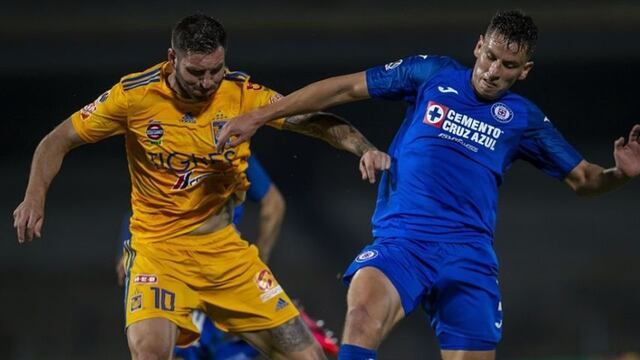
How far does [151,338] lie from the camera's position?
4.42 m

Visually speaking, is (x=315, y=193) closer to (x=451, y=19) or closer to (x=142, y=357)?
(x=451, y=19)

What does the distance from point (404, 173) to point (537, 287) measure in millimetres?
3781

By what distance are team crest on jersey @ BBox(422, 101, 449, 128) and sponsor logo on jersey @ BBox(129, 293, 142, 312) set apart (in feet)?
4.52

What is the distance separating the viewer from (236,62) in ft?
26.1

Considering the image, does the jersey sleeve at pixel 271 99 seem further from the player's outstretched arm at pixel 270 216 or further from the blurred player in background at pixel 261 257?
the player's outstretched arm at pixel 270 216

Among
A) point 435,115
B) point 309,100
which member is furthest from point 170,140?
point 435,115

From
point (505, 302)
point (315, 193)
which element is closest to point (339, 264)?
point (315, 193)

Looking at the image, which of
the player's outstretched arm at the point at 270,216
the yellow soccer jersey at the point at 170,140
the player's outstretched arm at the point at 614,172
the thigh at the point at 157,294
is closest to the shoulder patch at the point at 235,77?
the yellow soccer jersey at the point at 170,140

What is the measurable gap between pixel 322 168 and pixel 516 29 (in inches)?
154

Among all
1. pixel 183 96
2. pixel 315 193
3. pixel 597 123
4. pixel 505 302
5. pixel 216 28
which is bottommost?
pixel 505 302

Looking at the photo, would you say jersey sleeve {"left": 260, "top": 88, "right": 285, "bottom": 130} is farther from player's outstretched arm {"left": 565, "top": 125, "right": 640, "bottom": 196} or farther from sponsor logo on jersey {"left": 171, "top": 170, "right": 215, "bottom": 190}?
player's outstretched arm {"left": 565, "top": 125, "right": 640, "bottom": 196}

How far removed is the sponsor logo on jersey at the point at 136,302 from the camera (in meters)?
4.50

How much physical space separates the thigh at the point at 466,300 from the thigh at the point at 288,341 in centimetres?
57

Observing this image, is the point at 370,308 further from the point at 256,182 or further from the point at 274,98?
the point at 256,182
